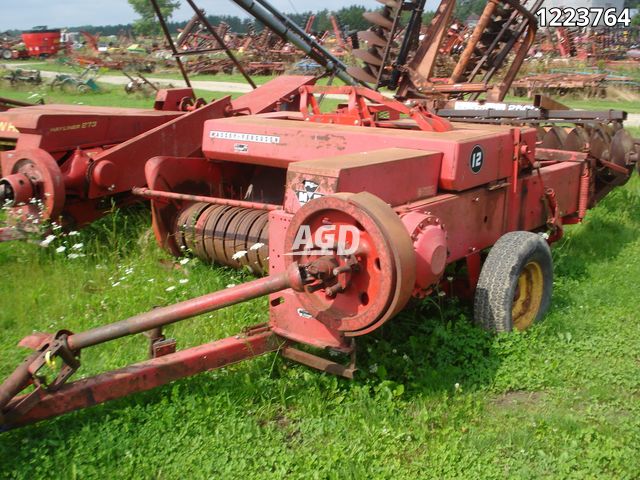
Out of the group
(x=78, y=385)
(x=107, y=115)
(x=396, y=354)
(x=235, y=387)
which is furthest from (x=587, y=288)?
(x=107, y=115)

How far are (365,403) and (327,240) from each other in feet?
2.87

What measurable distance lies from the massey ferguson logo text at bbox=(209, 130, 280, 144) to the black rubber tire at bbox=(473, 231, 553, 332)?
1.58 m

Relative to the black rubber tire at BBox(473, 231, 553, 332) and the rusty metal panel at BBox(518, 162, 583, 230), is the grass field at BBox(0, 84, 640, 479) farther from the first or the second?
the rusty metal panel at BBox(518, 162, 583, 230)

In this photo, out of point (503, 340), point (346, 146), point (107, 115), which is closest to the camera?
point (503, 340)

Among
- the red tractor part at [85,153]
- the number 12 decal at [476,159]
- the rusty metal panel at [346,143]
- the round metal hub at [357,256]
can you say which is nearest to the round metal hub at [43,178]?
the red tractor part at [85,153]

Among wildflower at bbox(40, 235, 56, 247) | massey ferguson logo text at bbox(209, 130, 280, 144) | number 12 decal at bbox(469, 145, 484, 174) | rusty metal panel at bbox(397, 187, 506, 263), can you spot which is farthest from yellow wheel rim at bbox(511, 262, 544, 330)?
wildflower at bbox(40, 235, 56, 247)

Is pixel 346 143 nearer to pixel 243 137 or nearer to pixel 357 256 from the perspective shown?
pixel 243 137

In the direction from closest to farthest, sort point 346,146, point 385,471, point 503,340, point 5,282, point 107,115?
1. point 385,471
2. point 503,340
3. point 346,146
4. point 5,282
5. point 107,115

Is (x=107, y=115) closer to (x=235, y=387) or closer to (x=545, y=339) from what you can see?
(x=235, y=387)

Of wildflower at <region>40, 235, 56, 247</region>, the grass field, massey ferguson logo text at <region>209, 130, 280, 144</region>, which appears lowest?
the grass field

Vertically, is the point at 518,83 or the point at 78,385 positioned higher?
the point at 518,83

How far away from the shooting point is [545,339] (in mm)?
4016

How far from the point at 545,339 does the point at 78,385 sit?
2577 millimetres

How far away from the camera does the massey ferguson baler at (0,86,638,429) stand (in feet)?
9.39
